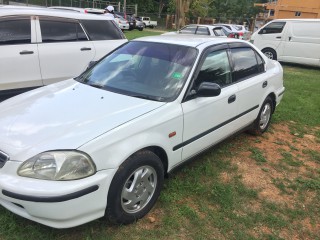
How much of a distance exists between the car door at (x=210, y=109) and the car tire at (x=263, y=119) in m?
0.90

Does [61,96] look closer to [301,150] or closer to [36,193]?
[36,193]

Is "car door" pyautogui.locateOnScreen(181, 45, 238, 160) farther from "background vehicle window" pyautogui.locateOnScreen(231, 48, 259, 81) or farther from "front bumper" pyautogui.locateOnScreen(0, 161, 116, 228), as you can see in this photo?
"front bumper" pyautogui.locateOnScreen(0, 161, 116, 228)

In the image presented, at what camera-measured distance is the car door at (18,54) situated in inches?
197

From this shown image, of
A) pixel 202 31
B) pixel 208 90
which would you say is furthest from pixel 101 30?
pixel 202 31

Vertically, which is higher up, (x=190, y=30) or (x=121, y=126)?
(x=121, y=126)

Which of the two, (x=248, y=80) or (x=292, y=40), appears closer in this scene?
(x=248, y=80)

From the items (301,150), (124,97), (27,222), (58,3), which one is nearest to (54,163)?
(27,222)

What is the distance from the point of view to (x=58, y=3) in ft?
106

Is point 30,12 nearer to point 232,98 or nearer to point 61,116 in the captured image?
point 61,116

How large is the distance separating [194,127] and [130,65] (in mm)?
1020

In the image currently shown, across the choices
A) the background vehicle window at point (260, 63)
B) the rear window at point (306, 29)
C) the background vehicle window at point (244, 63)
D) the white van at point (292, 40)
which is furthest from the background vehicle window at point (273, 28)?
the background vehicle window at point (244, 63)

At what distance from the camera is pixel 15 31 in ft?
16.9

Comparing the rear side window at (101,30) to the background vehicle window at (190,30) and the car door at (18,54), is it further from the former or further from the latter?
the background vehicle window at (190,30)

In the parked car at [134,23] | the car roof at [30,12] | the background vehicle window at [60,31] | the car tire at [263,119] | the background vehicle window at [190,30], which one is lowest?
the parked car at [134,23]
